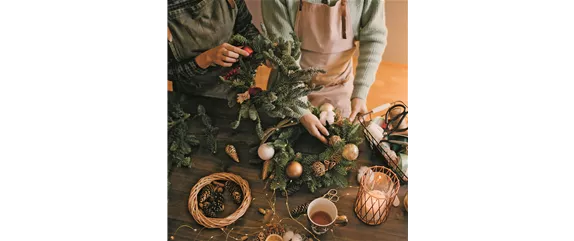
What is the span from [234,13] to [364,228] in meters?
0.83

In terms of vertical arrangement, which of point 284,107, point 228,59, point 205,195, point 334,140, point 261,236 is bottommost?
point 261,236

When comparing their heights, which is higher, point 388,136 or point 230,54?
point 230,54

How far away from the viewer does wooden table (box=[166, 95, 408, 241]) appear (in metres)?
1.38

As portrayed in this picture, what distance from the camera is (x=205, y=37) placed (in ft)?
4.75

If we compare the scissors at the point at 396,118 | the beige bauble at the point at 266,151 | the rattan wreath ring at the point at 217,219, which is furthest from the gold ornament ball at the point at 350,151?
the rattan wreath ring at the point at 217,219

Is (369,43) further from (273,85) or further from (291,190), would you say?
(291,190)

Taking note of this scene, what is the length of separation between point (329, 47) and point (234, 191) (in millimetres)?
590

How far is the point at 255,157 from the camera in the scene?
4.99 feet

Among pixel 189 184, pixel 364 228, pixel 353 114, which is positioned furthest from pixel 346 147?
pixel 189 184

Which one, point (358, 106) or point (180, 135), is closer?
point (358, 106)

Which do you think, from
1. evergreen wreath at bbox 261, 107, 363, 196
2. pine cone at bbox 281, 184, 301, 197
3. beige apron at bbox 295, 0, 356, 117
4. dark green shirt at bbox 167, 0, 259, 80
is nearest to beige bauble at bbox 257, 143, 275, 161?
evergreen wreath at bbox 261, 107, 363, 196

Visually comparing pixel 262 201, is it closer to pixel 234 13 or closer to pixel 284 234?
pixel 284 234

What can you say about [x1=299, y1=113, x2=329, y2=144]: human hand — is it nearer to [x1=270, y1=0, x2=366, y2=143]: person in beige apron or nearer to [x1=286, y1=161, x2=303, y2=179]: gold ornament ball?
[x1=270, y1=0, x2=366, y2=143]: person in beige apron

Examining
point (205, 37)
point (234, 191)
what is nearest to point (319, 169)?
point (234, 191)
